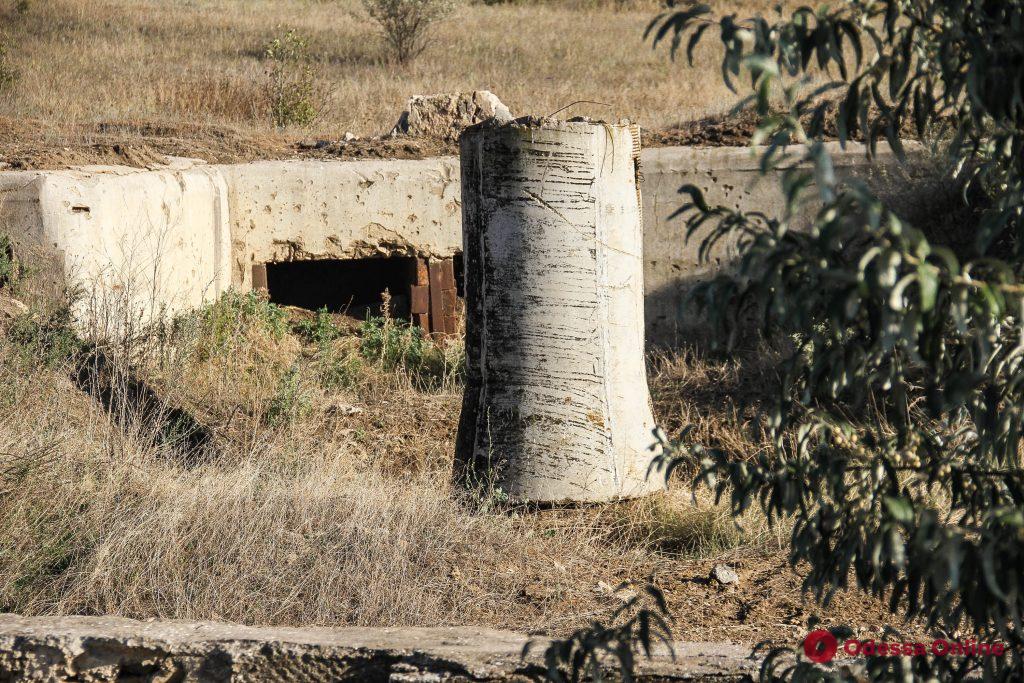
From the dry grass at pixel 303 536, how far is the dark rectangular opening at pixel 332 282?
10.5 feet

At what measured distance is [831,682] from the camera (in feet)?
6.22

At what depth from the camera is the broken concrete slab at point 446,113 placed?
8883 millimetres

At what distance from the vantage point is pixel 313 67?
44.8 ft

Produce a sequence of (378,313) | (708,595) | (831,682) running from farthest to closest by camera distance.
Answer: (378,313), (708,595), (831,682)

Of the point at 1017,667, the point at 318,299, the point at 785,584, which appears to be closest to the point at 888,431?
the point at 785,584

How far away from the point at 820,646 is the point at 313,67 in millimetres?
12853

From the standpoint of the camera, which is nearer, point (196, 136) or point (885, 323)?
point (885, 323)

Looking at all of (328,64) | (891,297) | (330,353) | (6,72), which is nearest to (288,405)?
(330,353)

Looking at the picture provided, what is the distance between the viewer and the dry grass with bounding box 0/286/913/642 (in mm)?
3525

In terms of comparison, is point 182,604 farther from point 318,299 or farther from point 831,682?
point 318,299

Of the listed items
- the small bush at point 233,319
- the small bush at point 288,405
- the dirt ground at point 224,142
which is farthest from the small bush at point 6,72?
the small bush at point 288,405

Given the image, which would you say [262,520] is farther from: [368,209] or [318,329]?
[368,209]

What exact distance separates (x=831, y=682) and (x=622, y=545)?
2475mm

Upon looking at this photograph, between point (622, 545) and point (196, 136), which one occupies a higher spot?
point (196, 136)
